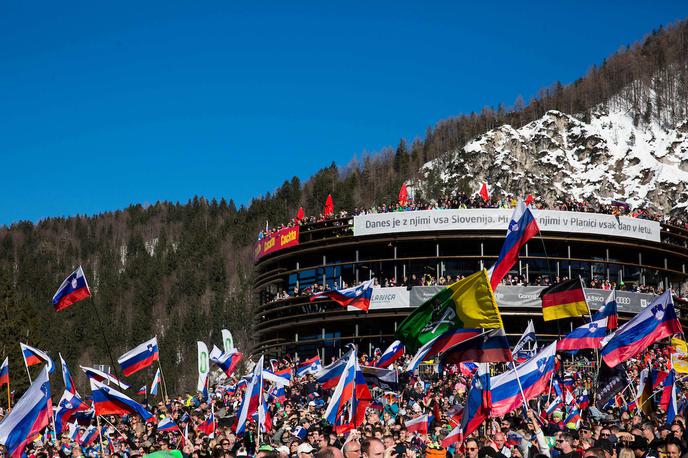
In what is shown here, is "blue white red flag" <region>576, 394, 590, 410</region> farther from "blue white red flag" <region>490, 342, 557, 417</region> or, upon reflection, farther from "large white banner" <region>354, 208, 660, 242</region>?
"large white banner" <region>354, 208, 660, 242</region>

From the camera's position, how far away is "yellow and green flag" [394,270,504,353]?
65.1ft

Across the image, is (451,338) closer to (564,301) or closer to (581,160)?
(564,301)

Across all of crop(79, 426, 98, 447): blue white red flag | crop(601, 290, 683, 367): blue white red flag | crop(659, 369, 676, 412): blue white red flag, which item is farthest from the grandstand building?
crop(601, 290, 683, 367): blue white red flag

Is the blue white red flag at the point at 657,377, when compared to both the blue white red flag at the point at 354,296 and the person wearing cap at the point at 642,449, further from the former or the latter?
the blue white red flag at the point at 354,296

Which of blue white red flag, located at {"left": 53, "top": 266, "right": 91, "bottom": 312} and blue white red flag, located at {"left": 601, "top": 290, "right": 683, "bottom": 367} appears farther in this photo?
blue white red flag, located at {"left": 53, "top": 266, "right": 91, "bottom": 312}

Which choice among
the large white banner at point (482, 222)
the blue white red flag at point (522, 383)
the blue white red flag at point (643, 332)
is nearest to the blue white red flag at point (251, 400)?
the blue white red flag at point (522, 383)

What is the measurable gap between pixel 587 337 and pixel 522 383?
5.52m

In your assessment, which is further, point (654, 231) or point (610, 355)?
point (654, 231)

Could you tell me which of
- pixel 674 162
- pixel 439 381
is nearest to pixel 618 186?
pixel 674 162

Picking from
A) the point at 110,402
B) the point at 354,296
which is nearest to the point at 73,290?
the point at 110,402

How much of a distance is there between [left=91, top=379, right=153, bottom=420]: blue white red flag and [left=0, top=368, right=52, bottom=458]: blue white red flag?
273 cm

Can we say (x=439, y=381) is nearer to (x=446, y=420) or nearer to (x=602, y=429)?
(x=446, y=420)

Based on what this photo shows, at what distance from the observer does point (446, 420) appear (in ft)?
87.8

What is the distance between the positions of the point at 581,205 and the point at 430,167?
8904 centimetres
